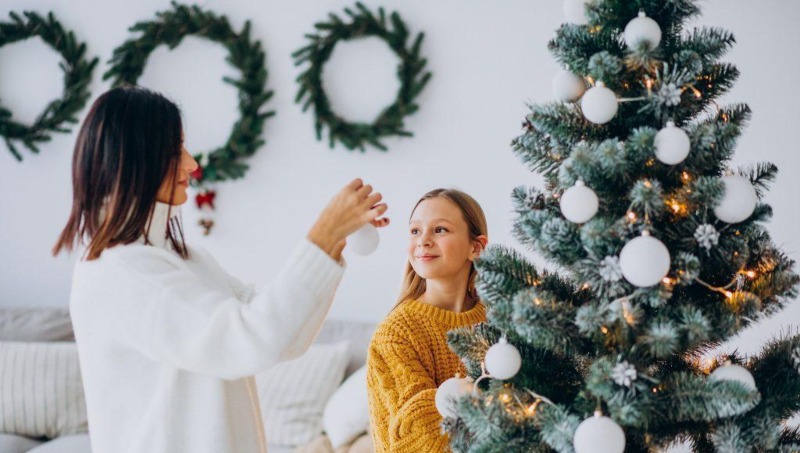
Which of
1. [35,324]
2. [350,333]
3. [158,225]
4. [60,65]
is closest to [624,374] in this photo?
[158,225]

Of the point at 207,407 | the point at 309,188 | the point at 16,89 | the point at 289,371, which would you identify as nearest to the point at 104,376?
the point at 207,407

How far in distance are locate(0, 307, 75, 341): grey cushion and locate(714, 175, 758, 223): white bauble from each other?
2710 millimetres

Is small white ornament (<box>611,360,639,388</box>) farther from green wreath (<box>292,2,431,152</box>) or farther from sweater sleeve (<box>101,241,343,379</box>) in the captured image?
green wreath (<box>292,2,431,152</box>)

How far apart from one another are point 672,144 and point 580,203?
138 millimetres

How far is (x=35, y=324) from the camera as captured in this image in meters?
3.02

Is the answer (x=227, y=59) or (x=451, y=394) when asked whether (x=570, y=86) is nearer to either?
(x=451, y=394)

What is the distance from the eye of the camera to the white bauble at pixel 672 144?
38.5 inches

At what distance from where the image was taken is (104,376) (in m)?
1.14

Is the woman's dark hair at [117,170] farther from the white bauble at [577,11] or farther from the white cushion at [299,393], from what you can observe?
the white cushion at [299,393]

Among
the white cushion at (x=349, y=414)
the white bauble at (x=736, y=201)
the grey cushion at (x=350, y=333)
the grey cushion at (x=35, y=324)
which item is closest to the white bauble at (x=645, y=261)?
the white bauble at (x=736, y=201)

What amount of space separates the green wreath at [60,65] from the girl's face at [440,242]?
206cm

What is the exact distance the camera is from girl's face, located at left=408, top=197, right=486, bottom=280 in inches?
60.9

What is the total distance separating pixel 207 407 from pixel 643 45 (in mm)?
797

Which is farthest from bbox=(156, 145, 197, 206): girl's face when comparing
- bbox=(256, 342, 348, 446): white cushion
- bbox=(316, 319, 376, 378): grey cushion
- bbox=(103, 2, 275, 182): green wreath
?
bbox=(103, 2, 275, 182): green wreath
